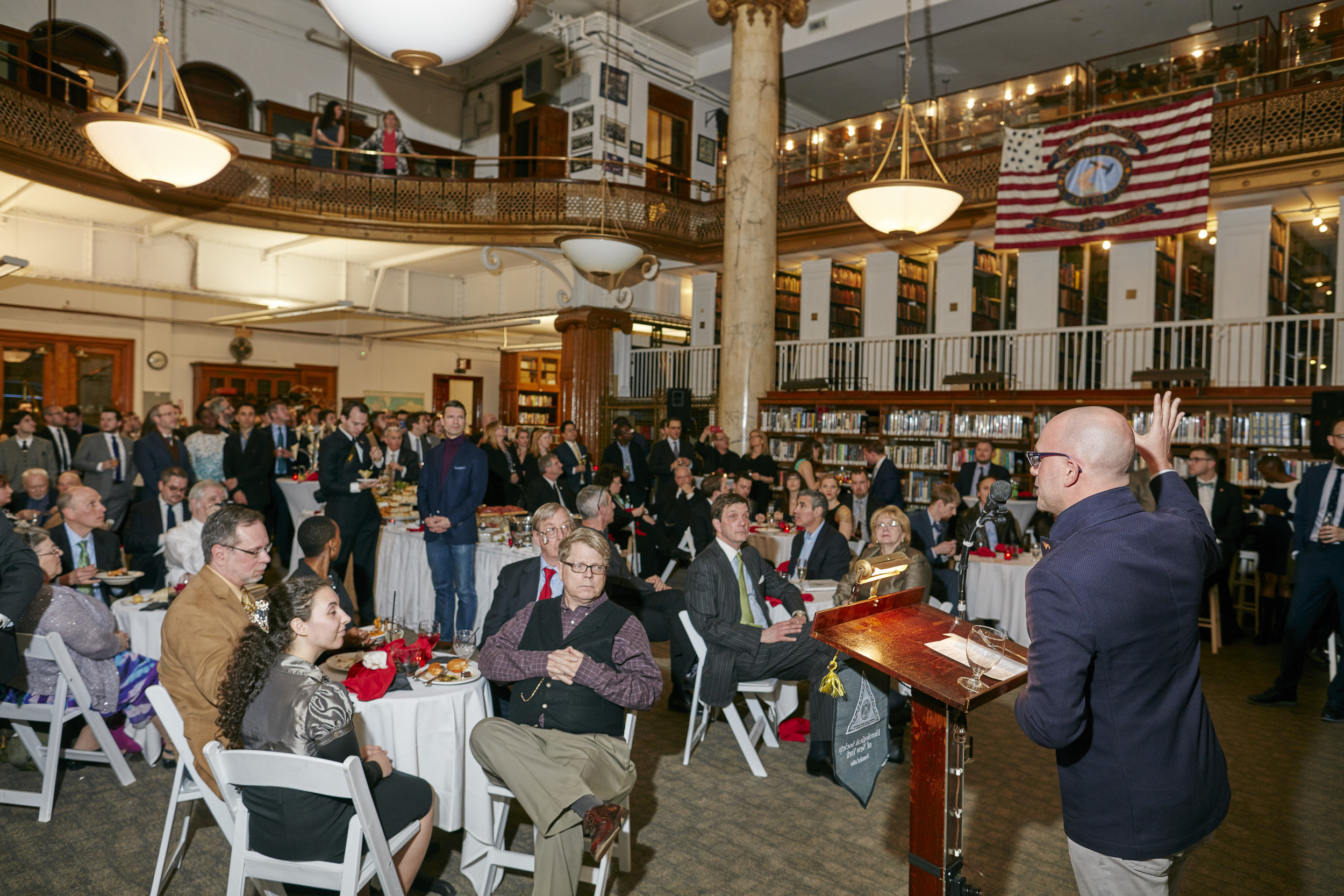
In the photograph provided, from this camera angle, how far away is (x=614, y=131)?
48.4 feet

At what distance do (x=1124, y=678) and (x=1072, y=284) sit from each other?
12233mm

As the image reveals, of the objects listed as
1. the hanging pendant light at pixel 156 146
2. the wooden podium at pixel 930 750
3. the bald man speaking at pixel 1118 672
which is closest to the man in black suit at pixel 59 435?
the hanging pendant light at pixel 156 146

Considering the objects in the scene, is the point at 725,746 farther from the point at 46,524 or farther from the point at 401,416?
the point at 401,416

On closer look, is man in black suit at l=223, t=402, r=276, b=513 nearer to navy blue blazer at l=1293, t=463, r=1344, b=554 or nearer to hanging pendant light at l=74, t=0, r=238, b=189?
hanging pendant light at l=74, t=0, r=238, b=189

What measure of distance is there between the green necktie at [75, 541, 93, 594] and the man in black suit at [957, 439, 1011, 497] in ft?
23.6

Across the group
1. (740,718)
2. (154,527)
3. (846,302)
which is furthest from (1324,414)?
(154,527)

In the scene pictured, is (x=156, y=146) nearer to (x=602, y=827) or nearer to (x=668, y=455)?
(x=668, y=455)

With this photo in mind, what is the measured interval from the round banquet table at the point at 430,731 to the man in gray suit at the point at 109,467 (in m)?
5.60

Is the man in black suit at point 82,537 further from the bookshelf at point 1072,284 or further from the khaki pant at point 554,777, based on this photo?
the bookshelf at point 1072,284

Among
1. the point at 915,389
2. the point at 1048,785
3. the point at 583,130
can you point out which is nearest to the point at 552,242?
the point at 583,130

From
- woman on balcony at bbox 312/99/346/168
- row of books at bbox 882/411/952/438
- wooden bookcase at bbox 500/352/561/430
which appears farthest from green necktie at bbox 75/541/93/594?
wooden bookcase at bbox 500/352/561/430

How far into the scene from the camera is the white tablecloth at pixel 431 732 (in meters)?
3.01

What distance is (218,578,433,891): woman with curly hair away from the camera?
7.55 ft

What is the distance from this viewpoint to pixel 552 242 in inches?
535
